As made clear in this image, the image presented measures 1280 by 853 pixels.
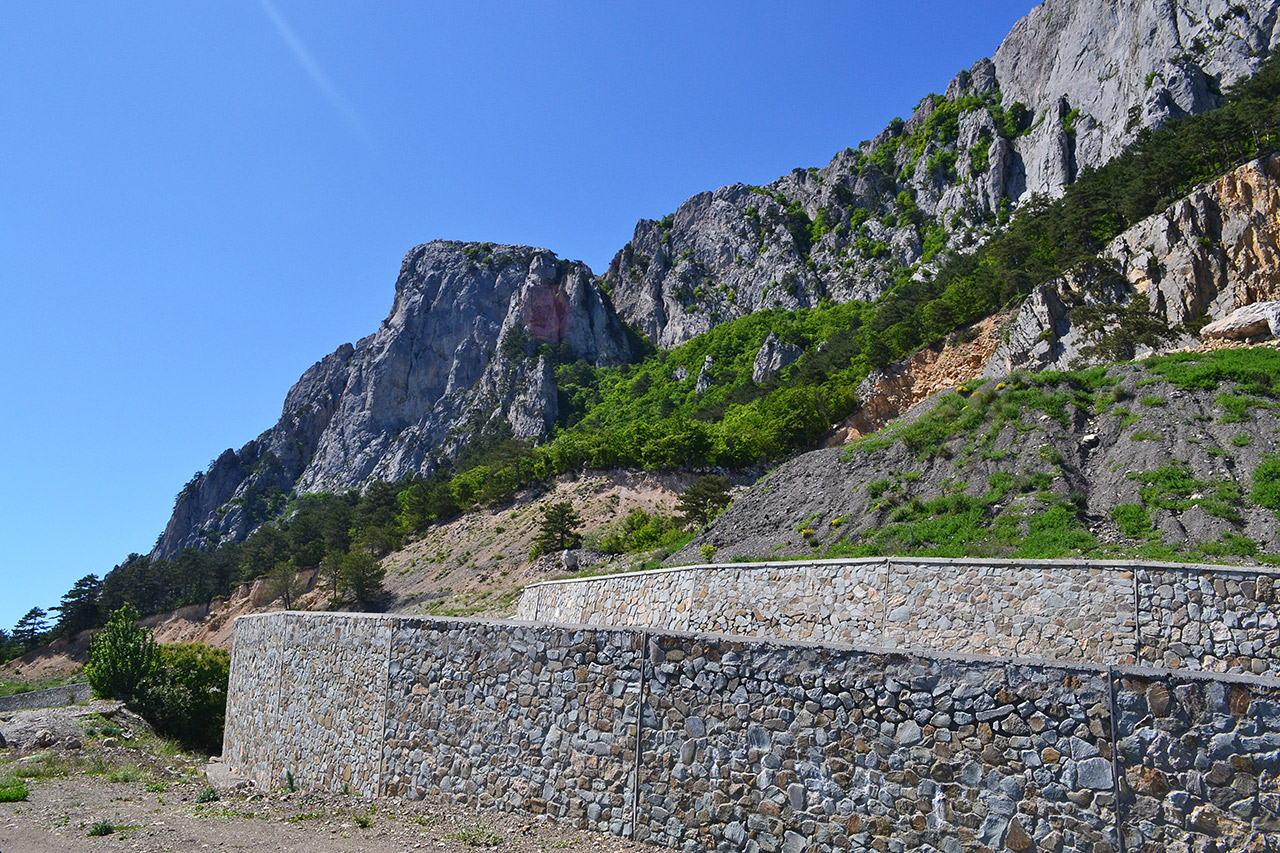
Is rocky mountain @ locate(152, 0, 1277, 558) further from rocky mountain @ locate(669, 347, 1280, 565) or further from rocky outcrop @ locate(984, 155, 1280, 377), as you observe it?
rocky mountain @ locate(669, 347, 1280, 565)

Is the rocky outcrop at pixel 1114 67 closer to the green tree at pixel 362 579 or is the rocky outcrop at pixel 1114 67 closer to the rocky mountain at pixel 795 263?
the rocky mountain at pixel 795 263

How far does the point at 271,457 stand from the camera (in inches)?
5226

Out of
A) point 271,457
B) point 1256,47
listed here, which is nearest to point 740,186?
point 1256,47

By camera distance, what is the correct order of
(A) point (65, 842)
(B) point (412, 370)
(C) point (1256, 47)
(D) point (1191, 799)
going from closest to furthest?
1. (D) point (1191, 799)
2. (A) point (65, 842)
3. (C) point (1256, 47)
4. (B) point (412, 370)

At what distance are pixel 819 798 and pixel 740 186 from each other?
131217mm

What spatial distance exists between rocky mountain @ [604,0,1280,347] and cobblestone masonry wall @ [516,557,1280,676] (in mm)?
61655

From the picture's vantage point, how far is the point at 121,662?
1053 inches

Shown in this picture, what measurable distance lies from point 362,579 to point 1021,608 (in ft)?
153

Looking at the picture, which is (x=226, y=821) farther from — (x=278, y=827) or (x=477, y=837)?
(x=477, y=837)

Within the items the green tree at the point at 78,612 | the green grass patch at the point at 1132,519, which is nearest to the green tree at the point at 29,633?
the green tree at the point at 78,612

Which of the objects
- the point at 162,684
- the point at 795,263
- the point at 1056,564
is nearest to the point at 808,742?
the point at 1056,564

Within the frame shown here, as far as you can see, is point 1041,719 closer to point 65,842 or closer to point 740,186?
point 65,842

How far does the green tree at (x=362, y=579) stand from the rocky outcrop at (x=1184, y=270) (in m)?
40.5

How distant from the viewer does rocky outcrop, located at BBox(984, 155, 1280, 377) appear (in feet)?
96.7
